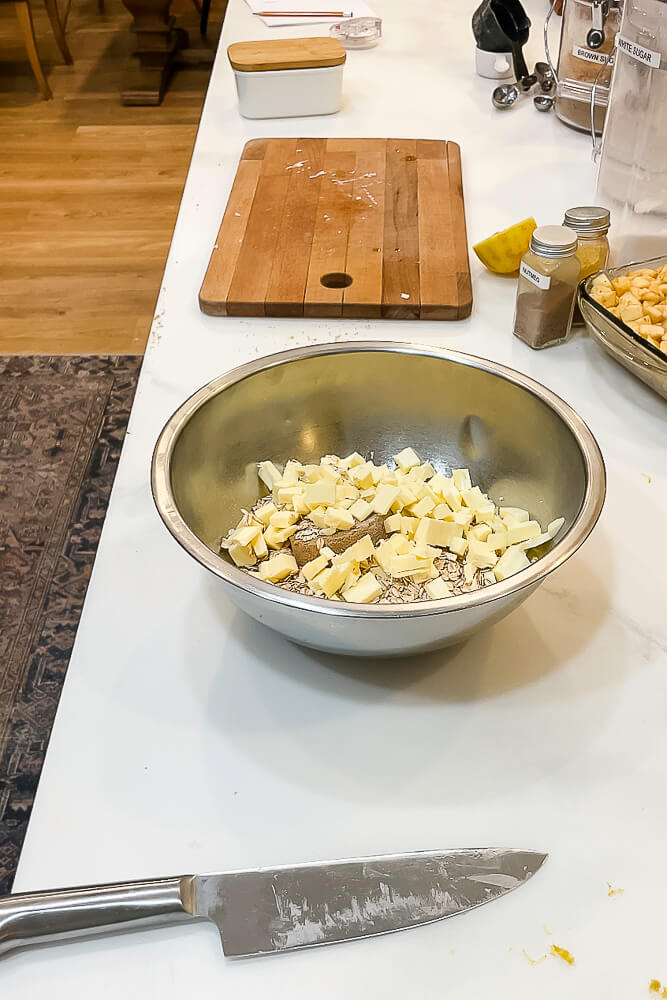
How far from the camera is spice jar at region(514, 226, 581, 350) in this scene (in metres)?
0.88

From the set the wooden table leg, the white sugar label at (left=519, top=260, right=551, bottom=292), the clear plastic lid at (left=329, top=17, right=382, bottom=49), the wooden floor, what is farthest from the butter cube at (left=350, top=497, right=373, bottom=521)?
the wooden table leg

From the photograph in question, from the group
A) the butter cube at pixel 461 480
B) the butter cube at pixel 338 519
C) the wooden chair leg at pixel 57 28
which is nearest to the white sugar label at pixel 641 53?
the butter cube at pixel 461 480

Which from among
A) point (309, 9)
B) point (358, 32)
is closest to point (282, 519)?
point (358, 32)

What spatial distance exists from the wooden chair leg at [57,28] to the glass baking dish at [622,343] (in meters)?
3.54

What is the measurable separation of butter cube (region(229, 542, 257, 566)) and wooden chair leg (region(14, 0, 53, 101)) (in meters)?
3.38

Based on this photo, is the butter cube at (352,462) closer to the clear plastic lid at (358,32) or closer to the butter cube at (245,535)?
the butter cube at (245,535)

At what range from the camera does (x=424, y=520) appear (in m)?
0.67

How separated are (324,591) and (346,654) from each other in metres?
0.05

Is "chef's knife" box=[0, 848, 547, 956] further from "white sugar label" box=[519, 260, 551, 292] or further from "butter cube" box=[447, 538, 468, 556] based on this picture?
"white sugar label" box=[519, 260, 551, 292]

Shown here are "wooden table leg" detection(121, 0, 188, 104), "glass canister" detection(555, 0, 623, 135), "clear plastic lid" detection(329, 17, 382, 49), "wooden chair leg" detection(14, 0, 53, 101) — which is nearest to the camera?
"glass canister" detection(555, 0, 623, 135)

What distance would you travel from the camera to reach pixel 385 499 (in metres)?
0.69

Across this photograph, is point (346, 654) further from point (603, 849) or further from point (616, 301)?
point (616, 301)

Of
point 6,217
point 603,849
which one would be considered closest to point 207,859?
point 603,849

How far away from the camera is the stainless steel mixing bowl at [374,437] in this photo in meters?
0.58
